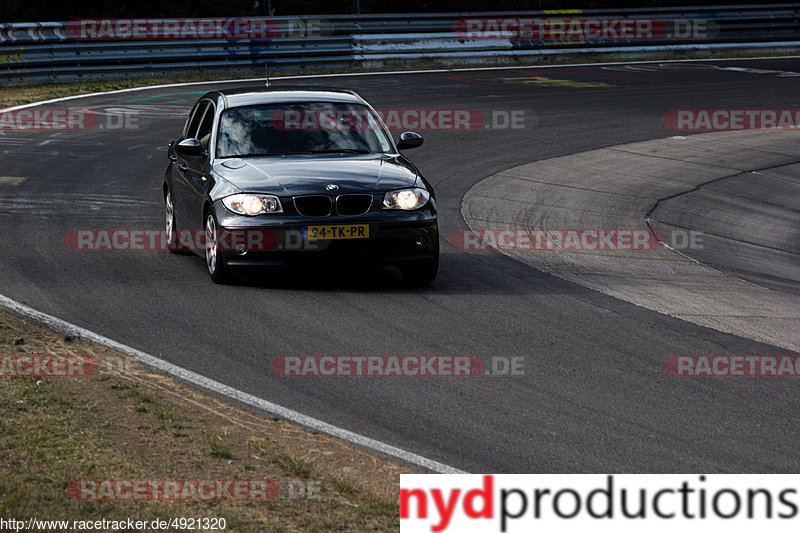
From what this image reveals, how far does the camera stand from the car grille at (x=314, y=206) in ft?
31.3

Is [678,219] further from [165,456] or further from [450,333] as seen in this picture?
[165,456]

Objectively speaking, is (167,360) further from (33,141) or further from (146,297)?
(33,141)

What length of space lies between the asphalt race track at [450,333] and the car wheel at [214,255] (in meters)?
0.11

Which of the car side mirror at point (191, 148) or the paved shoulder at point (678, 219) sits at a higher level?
the car side mirror at point (191, 148)

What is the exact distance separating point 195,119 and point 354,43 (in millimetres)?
18564

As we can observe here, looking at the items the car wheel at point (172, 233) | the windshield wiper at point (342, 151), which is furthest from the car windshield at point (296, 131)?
the car wheel at point (172, 233)

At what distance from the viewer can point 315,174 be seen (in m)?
9.82

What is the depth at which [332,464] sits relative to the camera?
579 centimetres

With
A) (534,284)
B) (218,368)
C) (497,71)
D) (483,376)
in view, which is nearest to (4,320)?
(218,368)

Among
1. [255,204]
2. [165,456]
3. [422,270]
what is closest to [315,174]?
[255,204]

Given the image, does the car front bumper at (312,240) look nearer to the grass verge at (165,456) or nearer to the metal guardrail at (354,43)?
the grass verge at (165,456)

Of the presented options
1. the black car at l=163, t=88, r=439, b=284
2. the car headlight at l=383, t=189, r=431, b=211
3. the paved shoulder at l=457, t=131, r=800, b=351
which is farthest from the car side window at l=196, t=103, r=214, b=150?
the paved shoulder at l=457, t=131, r=800, b=351

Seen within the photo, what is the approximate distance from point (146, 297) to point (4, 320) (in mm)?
1331

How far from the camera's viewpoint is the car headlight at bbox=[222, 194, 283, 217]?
9539mm
